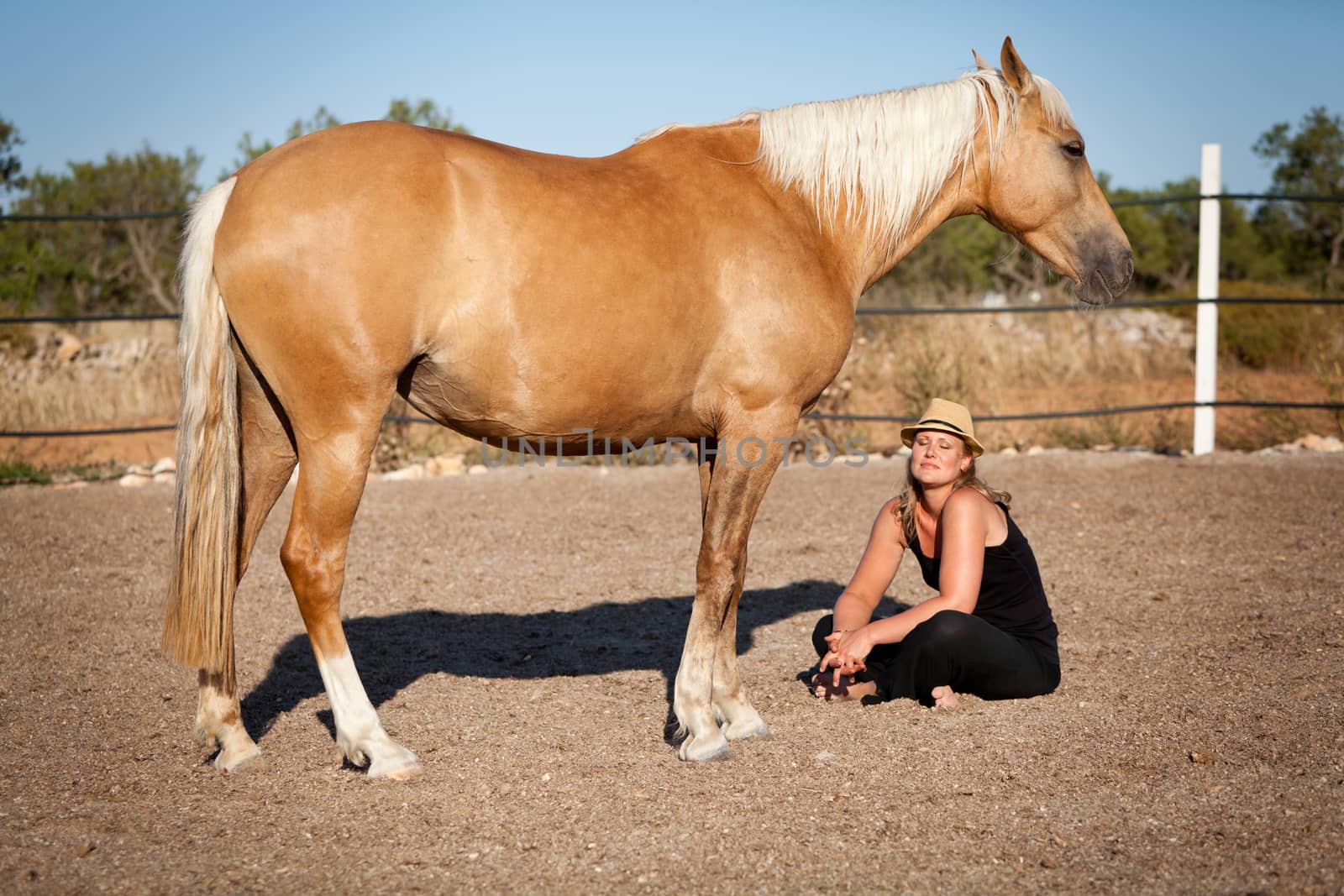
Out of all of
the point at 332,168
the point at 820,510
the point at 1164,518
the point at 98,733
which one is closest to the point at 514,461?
the point at 820,510

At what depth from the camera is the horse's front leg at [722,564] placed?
3.31m

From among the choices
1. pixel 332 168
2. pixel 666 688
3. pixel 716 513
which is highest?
pixel 332 168

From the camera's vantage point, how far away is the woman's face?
12.2 ft

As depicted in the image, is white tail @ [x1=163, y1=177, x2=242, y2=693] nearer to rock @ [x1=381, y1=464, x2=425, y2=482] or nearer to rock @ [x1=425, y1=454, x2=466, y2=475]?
rock @ [x1=381, y1=464, x2=425, y2=482]

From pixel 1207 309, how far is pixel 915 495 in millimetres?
5876

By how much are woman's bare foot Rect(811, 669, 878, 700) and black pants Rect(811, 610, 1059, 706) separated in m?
0.05

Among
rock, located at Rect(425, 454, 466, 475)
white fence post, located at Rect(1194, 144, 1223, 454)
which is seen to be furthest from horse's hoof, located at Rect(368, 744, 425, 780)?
white fence post, located at Rect(1194, 144, 1223, 454)

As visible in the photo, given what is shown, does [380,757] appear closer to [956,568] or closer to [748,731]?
[748,731]

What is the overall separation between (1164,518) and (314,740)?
5387 mm

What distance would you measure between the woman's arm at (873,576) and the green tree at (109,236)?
15.1 m

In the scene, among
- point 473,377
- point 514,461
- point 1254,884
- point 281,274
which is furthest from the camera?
point 514,461

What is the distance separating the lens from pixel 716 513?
338 centimetres

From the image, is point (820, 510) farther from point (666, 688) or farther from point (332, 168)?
point (332, 168)

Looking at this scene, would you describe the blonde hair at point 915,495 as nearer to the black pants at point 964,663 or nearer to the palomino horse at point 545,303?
the black pants at point 964,663
